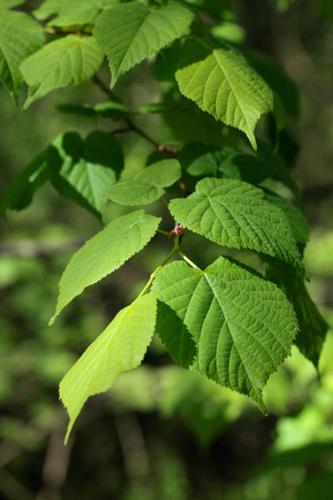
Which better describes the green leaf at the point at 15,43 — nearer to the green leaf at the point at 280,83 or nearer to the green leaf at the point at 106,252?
the green leaf at the point at 106,252

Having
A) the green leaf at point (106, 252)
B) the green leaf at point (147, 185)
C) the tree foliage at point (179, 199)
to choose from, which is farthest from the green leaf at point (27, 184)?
the green leaf at point (106, 252)

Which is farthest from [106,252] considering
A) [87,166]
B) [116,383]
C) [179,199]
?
[116,383]

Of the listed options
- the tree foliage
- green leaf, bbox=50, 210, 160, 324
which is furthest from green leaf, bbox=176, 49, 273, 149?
green leaf, bbox=50, 210, 160, 324

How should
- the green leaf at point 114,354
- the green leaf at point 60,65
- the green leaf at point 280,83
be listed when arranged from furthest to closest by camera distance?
the green leaf at point 280,83 < the green leaf at point 60,65 < the green leaf at point 114,354

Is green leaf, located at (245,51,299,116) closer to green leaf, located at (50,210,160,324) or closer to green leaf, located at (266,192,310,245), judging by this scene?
green leaf, located at (266,192,310,245)

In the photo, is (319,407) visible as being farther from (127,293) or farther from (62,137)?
(127,293)

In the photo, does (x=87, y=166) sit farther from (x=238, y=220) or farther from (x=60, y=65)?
(x=238, y=220)
